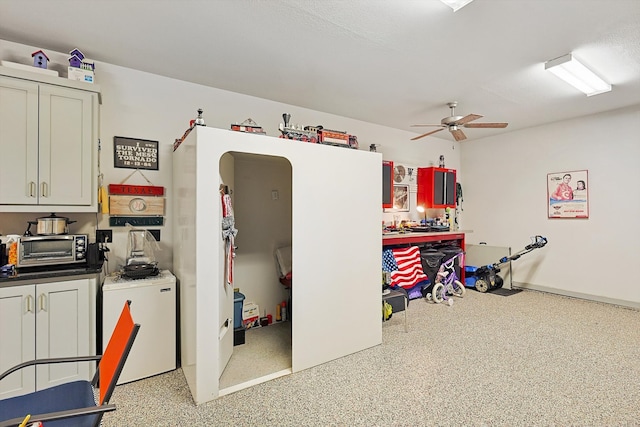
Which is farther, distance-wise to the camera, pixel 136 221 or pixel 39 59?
pixel 136 221

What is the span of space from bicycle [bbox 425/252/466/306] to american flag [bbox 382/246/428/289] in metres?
0.24

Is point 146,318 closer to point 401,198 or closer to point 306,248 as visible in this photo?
point 306,248

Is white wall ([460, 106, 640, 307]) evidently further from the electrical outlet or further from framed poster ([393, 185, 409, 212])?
the electrical outlet

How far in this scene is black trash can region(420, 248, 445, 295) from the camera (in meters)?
5.02

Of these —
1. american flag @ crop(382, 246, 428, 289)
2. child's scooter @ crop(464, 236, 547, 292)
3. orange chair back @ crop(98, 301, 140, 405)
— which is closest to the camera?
orange chair back @ crop(98, 301, 140, 405)

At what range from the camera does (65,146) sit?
8.10 ft

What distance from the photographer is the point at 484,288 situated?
5.26 metres

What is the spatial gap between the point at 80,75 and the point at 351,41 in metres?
2.34

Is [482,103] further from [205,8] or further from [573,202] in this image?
[205,8]

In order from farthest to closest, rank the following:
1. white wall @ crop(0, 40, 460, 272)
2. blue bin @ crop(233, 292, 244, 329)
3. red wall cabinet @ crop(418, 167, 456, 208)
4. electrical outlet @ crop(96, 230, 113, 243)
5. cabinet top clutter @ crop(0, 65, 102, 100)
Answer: red wall cabinet @ crop(418, 167, 456, 208)
blue bin @ crop(233, 292, 244, 329)
electrical outlet @ crop(96, 230, 113, 243)
white wall @ crop(0, 40, 460, 272)
cabinet top clutter @ crop(0, 65, 102, 100)

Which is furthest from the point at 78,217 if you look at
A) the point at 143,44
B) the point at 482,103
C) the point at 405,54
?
the point at 482,103

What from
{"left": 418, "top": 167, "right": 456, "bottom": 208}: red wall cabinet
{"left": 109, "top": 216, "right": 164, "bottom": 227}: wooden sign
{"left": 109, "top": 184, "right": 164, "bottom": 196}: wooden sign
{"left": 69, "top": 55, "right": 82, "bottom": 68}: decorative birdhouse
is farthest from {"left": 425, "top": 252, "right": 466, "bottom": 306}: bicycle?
{"left": 69, "top": 55, "right": 82, "bottom": 68}: decorative birdhouse

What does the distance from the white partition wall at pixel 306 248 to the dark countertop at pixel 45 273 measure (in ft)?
2.28

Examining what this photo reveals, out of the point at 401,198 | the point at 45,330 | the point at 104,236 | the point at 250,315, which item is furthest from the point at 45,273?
the point at 401,198
